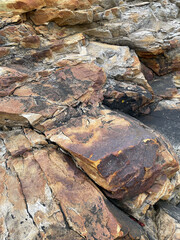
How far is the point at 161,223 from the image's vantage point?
3.17m

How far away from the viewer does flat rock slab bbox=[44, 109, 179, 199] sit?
2.71m

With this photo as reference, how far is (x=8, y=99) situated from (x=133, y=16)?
12.9 ft

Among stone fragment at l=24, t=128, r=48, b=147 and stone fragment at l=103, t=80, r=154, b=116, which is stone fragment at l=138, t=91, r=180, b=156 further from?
stone fragment at l=24, t=128, r=48, b=147

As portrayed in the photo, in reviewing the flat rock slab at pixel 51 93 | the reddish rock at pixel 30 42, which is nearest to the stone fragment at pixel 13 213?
the flat rock slab at pixel 51 93

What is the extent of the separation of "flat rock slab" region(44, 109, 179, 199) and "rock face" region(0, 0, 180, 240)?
0.02 meters

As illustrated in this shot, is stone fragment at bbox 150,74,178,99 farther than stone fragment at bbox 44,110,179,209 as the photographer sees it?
Yes

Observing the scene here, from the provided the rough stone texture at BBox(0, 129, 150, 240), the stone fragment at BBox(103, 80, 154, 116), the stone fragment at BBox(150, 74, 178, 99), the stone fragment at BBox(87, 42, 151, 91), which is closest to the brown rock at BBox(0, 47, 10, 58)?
the stone fragment at BBox(87, 42, 151, 91)

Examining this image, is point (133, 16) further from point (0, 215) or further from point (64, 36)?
point (0, 215)

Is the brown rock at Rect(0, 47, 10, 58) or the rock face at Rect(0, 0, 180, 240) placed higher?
the brown rock at Rect(0, 47, 10, 58)

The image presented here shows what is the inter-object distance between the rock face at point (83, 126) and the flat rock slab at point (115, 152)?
17 mm

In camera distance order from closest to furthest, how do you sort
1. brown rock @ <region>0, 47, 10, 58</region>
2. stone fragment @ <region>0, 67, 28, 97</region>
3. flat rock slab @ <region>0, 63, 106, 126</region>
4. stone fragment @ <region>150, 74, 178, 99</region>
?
flat rock slab @ <region>0, 63, 106, 126</region>
stone fragment @ <region>0, 67, 28, 97</region>
brown rock @ <region>0, 47, 10, 58</region>
stone fragment @ <region>150, 74, 178, 99</region>

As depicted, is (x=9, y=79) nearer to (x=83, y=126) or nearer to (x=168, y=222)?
(x=83, y=126)

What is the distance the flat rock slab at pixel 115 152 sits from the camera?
8.89 ft

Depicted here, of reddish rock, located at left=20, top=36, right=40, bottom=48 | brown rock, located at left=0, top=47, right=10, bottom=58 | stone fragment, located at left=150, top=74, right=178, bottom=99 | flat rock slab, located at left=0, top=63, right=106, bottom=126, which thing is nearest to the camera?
flat rock slab, located at left=0, top=63, right=106, bottom=126
